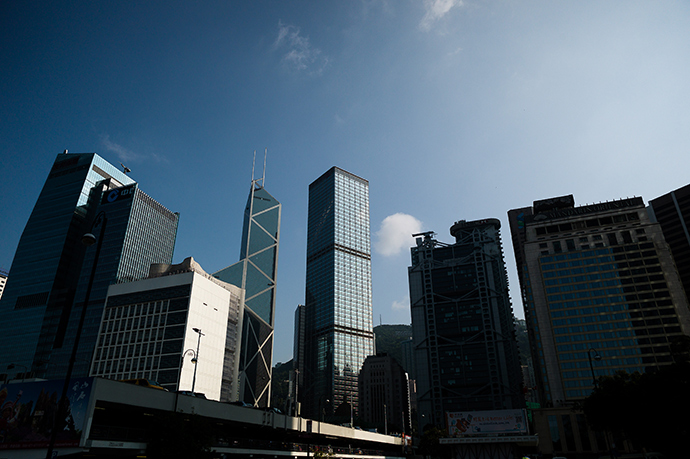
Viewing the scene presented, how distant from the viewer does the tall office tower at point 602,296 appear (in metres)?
137

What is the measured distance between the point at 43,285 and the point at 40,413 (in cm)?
17049

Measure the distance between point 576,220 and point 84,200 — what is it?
201 meters

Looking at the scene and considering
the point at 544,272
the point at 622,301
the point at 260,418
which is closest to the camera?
the point at 260,418

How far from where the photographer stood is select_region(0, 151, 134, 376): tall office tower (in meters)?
180

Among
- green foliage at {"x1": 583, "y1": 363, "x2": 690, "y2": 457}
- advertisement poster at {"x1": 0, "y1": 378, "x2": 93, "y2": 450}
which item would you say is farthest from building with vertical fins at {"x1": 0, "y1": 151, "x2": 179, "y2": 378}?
green foliage at {"x1": 583, "y1": 363, "x2": 690, "y2": 457}

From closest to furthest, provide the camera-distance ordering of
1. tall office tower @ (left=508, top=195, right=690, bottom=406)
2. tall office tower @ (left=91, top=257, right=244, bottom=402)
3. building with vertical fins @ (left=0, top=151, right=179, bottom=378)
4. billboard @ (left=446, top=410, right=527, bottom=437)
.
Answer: billboard @ (left=446, top=410, right=527, bottom=437), tall office tower @ (left=91, top=257, right=244, bottom=402), tall office tower @ (left=508, top=195, right=690, bottom=406), building with vertical fins @ (left=0, top=151, right=179, bottom=378)

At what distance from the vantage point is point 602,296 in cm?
14612

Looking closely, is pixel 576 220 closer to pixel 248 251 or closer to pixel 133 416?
pixel 248 251

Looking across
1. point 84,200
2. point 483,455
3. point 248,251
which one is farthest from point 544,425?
point 84,200

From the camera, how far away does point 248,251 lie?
643ft

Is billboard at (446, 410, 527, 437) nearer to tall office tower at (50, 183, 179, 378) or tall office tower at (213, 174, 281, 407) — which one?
tall office tower at (213, 174, 281, 407)

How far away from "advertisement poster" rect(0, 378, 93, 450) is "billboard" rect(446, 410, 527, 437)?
A: 51038 millimetres

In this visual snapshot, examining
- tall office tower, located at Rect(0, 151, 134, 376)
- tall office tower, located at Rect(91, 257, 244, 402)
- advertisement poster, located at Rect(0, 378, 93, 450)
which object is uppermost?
tall office tower, located at Rect(0, 151, 134, 376)

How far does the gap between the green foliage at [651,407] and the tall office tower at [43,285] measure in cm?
18883
